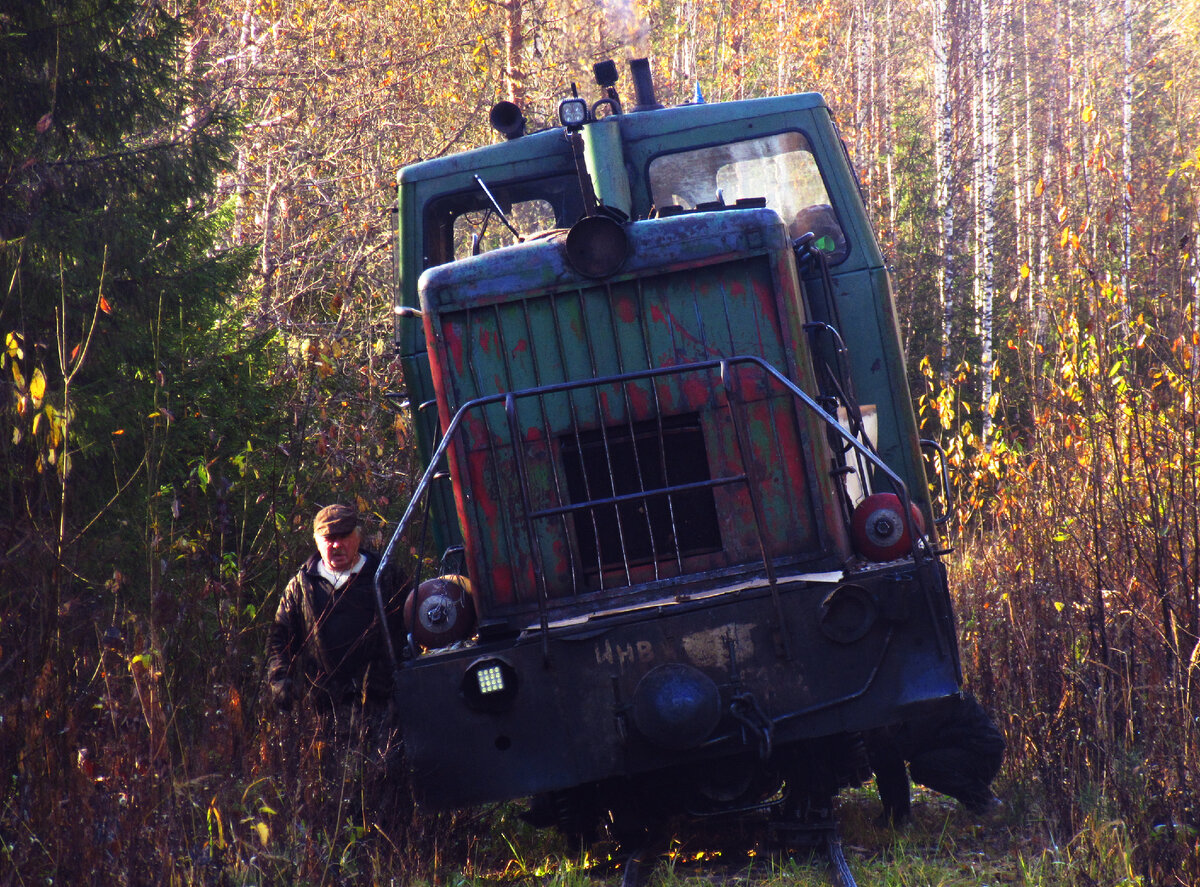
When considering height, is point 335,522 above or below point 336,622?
above

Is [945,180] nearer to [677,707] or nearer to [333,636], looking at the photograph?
[333,636]

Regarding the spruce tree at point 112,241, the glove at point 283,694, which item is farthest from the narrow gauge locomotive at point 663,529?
the spruce tree at point 112,241

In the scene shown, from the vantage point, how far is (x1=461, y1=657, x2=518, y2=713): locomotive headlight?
13.6 feet

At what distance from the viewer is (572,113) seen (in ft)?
19.0

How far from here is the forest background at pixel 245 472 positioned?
13.3 feet

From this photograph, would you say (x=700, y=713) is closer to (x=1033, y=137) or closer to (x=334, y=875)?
(x=334, y=875)

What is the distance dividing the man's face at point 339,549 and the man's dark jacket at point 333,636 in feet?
0.23

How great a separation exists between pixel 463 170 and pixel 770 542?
278 cm

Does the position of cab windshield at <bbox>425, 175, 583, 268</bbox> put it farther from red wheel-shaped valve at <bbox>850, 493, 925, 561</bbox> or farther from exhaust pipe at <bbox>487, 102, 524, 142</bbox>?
red wheel-shaped valve at <bbox>850, 493, 925, 561</bbox>

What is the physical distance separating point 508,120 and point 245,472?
2.75 meters

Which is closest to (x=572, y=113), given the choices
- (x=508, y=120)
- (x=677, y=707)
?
(x=508, y=120)

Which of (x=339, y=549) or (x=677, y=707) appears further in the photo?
(x=339, y=549)

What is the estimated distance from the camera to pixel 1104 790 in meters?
4.50

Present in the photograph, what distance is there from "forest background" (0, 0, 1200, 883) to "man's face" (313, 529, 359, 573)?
0.94 feet
